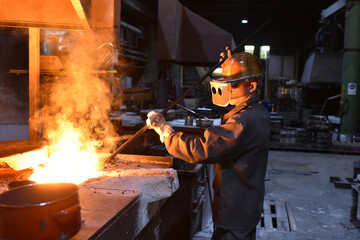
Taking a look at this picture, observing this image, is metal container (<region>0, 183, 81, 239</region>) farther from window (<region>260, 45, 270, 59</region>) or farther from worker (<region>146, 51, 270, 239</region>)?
window (<region>260, 45, 270, 59</region>)

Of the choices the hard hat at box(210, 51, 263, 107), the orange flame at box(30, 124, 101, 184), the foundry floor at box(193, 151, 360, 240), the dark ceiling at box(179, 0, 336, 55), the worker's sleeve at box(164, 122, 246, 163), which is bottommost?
the foundry floor at box(193, 151, 360, 240)

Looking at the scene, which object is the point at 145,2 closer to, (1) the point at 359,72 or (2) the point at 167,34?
→ (2) the point at 167,34

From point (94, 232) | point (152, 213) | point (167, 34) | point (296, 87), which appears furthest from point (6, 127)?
point (296, 87)

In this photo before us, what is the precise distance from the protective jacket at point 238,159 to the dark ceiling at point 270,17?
44.2 ft

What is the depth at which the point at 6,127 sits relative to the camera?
11.5 ft

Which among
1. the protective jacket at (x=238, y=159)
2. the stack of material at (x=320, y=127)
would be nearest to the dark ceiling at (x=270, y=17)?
the stack of material at (x=320, y=127)

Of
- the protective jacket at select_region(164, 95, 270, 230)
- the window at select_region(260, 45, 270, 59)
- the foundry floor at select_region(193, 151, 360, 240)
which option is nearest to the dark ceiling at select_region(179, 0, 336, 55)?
the window at select_region(260, 45, 270, 59)

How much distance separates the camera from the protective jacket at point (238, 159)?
6.50ft

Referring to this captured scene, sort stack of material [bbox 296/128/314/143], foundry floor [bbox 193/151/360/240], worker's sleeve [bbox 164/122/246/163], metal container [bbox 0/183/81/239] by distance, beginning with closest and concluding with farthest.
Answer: metal container [bbox 0/183/81/239]
worker's sleeve [bbox 164/122/246/163]
foundry floor [bbox 193/151/360/240]
stack of material [bbox 296/128/314/143]

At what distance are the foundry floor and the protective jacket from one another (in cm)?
174

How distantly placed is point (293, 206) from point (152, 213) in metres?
3.29

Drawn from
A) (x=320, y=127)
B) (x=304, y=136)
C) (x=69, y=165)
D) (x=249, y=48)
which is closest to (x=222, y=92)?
(x=69, y=165)

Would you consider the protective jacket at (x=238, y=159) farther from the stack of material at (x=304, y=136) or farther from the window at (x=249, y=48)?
the window at (x=249, y=48)

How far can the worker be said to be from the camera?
1.97 m
